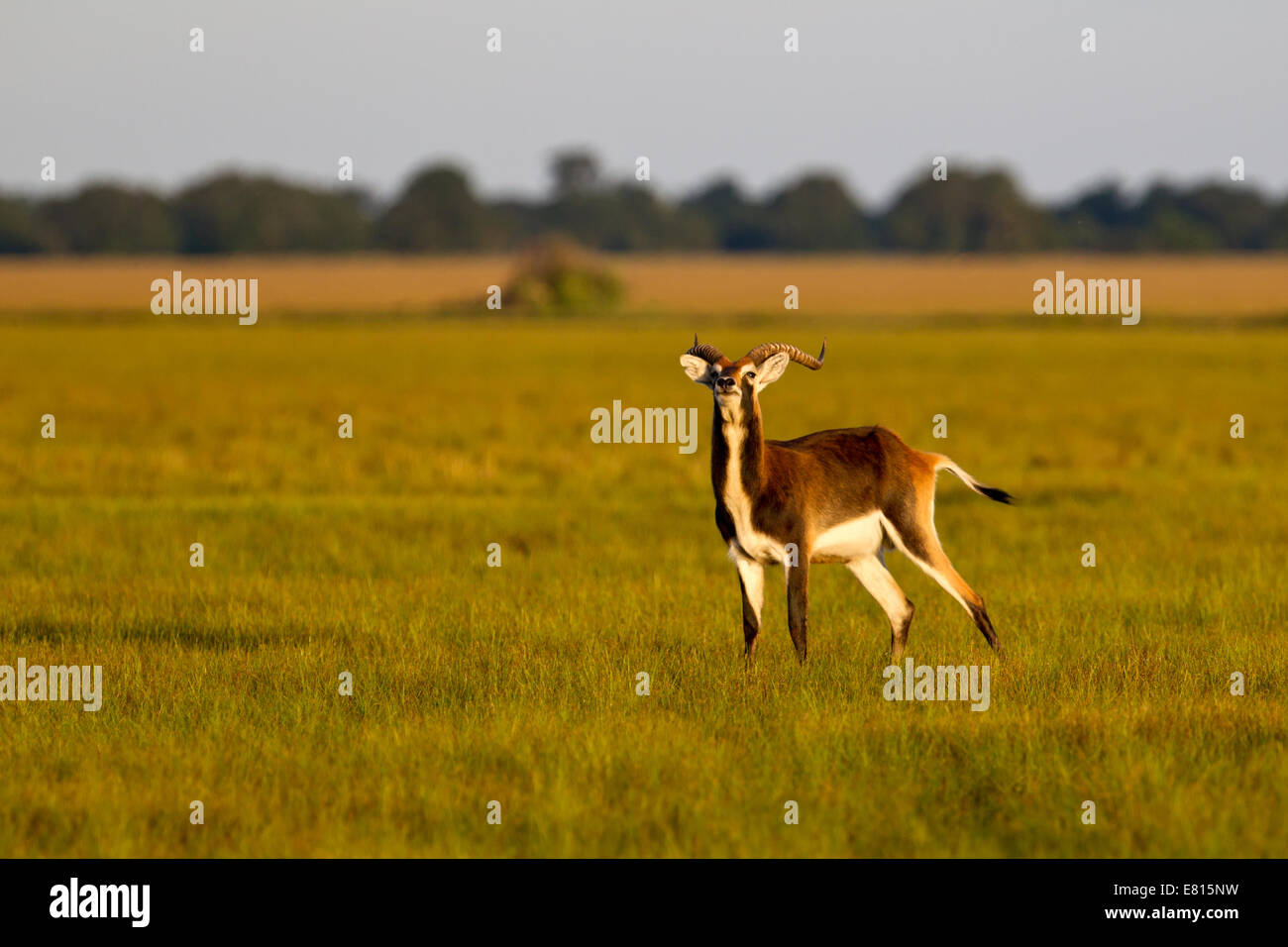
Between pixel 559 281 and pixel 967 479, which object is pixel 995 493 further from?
pixel 559 281

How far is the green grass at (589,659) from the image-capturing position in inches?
310

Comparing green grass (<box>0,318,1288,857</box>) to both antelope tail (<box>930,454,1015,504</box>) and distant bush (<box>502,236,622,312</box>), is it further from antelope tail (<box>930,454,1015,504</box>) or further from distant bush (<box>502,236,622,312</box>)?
distant bush (<box>502,236,622,312</box>)

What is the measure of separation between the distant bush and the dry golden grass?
10.3ft

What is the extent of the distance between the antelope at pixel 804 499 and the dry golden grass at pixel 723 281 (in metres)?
80.9

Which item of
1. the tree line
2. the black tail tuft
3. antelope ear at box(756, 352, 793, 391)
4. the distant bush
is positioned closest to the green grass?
the black tail tuft

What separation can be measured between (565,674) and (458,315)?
8568 centimetres

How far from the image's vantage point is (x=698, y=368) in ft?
33.2

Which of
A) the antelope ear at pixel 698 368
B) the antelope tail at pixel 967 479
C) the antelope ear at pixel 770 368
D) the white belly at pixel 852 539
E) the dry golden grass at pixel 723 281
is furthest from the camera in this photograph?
the dry golden grass at pixel 723 281

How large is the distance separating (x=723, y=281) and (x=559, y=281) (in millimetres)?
25679

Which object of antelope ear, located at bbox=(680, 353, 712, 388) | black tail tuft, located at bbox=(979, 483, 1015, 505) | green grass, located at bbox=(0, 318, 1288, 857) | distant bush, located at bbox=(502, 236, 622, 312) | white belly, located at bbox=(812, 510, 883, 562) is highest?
distant bush, located at bbox=(502, 236, 622, 312)

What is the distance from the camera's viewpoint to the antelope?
10297mm

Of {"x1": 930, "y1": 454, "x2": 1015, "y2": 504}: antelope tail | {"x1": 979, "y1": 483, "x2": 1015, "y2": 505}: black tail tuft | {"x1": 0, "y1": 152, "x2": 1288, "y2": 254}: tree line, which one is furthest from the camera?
{"x1": 0, "y1": 152, "x2": 1288, "y2": 254}: tree line

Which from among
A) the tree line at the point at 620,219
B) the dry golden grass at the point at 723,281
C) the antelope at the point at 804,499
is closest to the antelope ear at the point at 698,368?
the antelope at the point at 804,499

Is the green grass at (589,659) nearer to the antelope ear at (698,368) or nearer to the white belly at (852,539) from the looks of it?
the white belly at (852,539)
